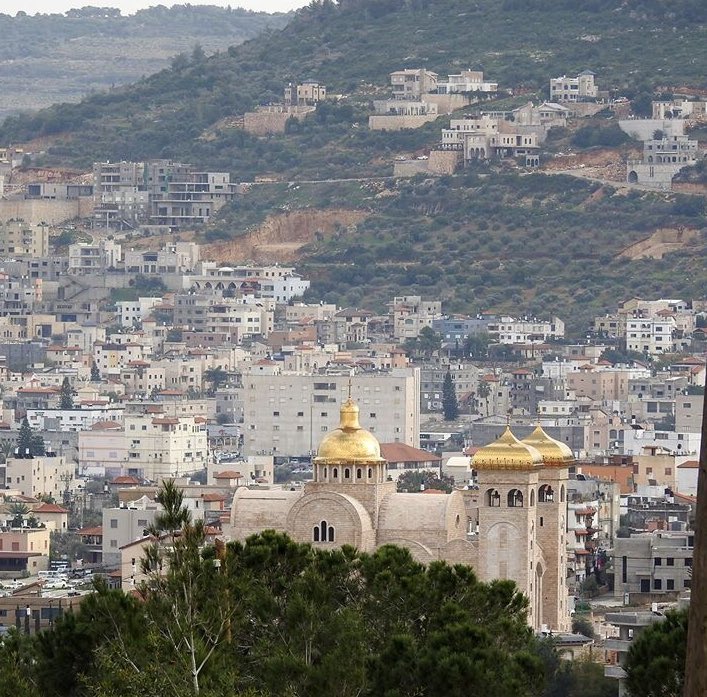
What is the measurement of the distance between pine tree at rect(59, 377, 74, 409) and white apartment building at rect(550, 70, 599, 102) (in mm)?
44717

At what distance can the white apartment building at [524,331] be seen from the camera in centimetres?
14925

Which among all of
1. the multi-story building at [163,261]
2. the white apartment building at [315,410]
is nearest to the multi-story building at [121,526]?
the white apartment building at [315,410]

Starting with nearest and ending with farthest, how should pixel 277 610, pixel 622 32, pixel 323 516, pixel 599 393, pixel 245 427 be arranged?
pixel 277 610, pixel 323 516, pixel 245 427, pixel 599 393, pixel 622 32

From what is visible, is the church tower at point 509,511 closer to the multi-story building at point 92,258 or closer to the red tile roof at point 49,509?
the red tile roof at point 49,509

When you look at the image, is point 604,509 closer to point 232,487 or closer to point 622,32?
point 232,487

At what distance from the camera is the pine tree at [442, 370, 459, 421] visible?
136 m

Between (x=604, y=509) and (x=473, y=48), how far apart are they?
346ft

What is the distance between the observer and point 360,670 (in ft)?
123

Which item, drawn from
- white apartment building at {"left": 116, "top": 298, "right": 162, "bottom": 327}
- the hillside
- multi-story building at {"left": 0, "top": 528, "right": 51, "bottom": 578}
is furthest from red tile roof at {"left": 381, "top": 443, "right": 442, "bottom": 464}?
white apartment building at {"left": 116, "top": 298, "right": 162, "bottom": 327}

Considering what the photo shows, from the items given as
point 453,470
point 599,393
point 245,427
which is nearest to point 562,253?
point 599,393

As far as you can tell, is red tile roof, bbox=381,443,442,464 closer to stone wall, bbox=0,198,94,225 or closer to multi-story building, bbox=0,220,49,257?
multi-story building, bbox=0,220,49,257

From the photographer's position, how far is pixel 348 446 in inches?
2510

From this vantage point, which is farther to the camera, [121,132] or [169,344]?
[121,132]

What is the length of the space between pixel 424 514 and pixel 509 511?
1.48 meters
